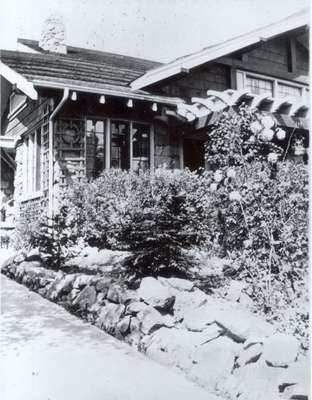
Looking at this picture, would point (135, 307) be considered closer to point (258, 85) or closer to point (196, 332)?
point (196, 332)

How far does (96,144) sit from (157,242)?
16.1 feet

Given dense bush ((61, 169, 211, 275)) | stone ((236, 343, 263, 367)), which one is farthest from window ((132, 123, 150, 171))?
stone ((236, 343, 263, 367))

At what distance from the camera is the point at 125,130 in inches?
393

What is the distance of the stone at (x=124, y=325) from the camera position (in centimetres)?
423

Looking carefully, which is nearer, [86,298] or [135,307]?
[135,307]

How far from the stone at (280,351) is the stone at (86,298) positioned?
2.37m

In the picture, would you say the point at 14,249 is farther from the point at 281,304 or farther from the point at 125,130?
the point at 281,304

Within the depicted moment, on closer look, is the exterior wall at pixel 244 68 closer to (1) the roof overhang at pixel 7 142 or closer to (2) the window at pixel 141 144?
(2) the window at pixel 141 144

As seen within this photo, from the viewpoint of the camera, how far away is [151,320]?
13.5ft

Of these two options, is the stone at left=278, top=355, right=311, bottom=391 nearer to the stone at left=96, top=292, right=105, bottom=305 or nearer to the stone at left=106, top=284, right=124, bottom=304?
the stone at left=106, top=284, right=124, bottom=304

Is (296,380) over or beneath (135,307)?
beneath

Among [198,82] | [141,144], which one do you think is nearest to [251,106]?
[141,144]

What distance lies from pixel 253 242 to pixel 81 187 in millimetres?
4055

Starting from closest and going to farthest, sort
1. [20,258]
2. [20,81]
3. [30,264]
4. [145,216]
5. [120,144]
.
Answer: [145,216]
[30,264]
[20,258]
[20,81]
[120,144]
